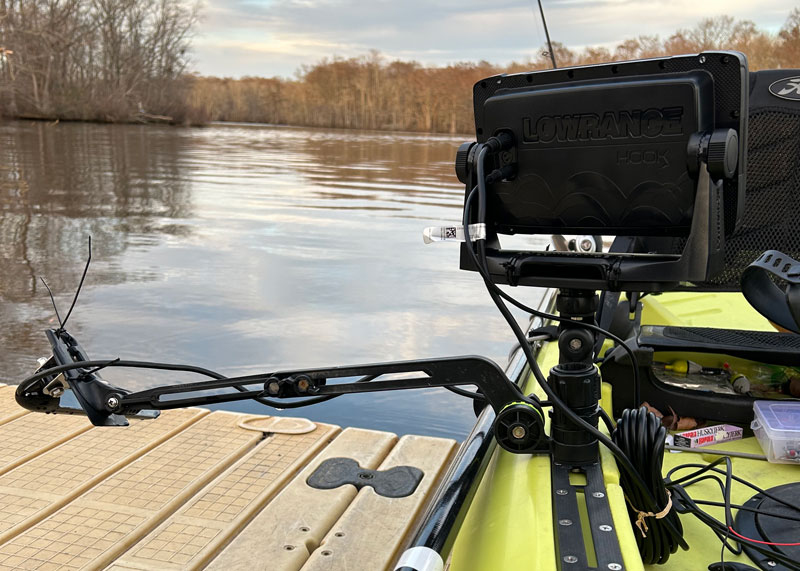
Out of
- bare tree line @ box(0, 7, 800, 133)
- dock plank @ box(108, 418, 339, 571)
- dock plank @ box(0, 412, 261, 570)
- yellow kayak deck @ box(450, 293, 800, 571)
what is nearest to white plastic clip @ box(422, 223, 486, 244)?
yellow kayak deck @ box(450, 293, 800, 571)

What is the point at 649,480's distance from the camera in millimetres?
1350

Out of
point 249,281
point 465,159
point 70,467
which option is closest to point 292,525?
point 70,467

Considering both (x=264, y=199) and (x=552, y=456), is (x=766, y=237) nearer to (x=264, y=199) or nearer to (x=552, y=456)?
(x=552, y=456)

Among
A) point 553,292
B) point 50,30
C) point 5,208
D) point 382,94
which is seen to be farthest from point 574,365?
point 382,94

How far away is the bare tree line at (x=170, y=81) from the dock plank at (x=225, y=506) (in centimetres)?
2634

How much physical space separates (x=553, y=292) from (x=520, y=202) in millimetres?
2090

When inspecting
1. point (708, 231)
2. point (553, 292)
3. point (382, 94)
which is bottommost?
point (553, 292)

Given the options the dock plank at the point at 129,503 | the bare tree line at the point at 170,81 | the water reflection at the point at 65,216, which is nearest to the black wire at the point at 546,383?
the dock plank at the point at 129,503

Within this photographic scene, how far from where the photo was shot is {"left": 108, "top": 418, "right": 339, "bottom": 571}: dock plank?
7.20 feet

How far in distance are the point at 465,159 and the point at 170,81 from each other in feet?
138

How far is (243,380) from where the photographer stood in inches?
59.7

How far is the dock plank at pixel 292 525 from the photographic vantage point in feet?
7.21

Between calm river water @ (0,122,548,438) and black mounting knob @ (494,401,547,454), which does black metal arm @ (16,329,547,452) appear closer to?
black mounting knob @ (494,401,547,454)

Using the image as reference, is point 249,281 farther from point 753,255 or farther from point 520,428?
point 520,428
